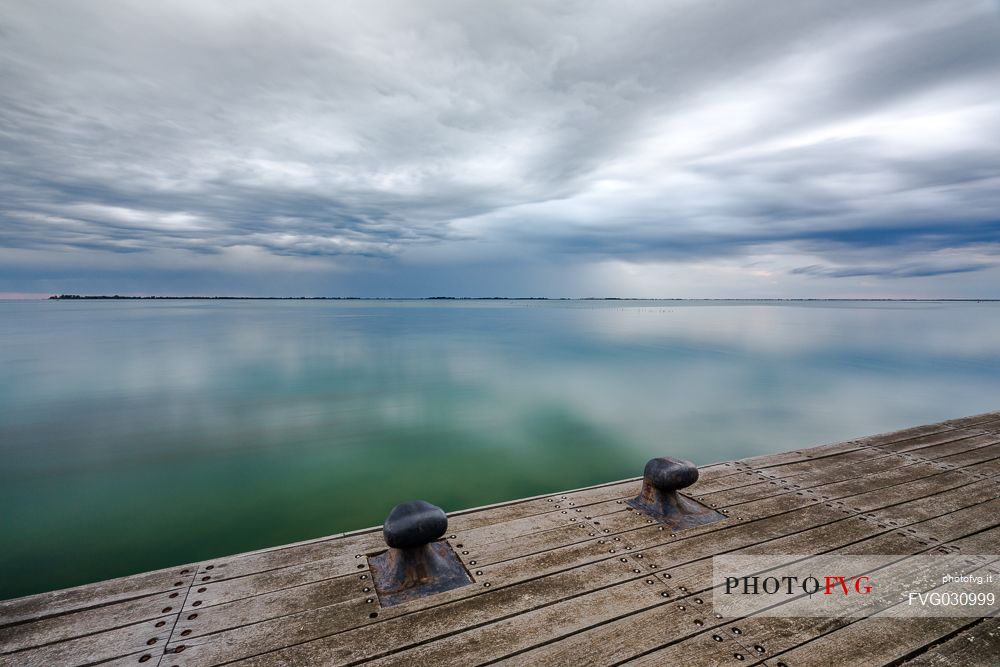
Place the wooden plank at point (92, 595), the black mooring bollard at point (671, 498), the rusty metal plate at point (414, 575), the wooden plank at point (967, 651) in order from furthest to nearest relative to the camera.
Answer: the black mooring bollard at point (671, 498), the rusty metal plate at point (414, 575), the wooden plank at point (92, 595), the wooden plank at point (967, 651)

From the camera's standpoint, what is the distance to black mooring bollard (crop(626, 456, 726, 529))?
4648mm

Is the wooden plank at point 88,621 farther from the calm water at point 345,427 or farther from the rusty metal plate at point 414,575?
the calm water at point 345,427

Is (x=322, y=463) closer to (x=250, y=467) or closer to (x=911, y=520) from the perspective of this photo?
(x=250, y=467)

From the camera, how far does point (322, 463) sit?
34.2 ft

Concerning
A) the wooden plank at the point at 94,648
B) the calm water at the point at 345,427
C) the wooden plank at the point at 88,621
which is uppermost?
the wooden plank at the point at 88,621

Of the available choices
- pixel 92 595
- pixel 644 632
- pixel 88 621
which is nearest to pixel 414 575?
pixel 644 632

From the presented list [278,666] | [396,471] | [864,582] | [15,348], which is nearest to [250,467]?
[396,471]

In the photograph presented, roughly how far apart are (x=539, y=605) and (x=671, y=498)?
2037 millimetres

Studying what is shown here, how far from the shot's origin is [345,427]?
13312 mm

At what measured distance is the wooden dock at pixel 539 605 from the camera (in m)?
3.00

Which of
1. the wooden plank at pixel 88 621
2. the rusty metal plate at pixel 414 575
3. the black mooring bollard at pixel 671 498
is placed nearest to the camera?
the wooden plank at pixel 88 621

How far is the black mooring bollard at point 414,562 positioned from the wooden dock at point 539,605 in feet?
0.34

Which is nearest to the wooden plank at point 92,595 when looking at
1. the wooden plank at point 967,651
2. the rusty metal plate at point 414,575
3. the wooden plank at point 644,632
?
the rusty metal plate at point 414,575

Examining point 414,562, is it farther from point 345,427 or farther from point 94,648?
point 345,427
